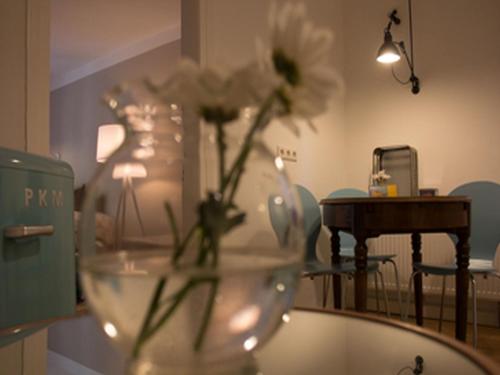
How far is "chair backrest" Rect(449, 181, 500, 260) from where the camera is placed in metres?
2.38

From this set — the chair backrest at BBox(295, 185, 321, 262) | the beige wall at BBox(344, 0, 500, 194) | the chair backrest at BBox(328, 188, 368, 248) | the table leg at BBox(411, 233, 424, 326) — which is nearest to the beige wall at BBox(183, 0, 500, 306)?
the beige wall at BBox(344, 0, 500, 194)

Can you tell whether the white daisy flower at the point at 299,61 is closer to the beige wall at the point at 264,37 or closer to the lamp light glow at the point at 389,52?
the beige wall at the point at 264,37

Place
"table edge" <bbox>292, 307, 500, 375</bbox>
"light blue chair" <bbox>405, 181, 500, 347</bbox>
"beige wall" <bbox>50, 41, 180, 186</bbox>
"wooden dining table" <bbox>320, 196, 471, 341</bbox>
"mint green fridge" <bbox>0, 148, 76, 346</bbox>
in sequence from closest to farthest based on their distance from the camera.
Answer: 1. "table edge" <bbox>292, 307, 500, 375</bbox>
2. "mint green fridge" <bbox>0, 148, 76, 346</bbox>
3. "wooden dining table" <bbox>320, 196, 471, 341</bbox>
4. "light blue chair" <bbox>405, 181, 500, 347</bbox>
5. "beige wall" <bbox>50, 41, 180, 186</bbox>

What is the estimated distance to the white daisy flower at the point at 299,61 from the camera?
0.29 metres

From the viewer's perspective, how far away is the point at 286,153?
2801 millimetres

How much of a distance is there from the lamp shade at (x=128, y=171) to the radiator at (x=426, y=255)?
296cm

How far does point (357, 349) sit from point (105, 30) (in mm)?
4361

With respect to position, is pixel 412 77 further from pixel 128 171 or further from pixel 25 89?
pixel 128 171

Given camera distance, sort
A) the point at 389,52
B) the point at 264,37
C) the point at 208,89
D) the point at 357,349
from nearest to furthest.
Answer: the point at 208,89
the point at 357,349
the point at 264,37
the point at 389,52

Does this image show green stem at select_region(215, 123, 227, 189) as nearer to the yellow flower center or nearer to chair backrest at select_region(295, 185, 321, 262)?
the yellow flower center

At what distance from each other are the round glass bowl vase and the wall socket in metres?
2.36

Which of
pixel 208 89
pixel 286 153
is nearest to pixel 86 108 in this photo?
pixel 286 153

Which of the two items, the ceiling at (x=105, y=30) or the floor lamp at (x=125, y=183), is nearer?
the floor lamp at (x=125, y=183)

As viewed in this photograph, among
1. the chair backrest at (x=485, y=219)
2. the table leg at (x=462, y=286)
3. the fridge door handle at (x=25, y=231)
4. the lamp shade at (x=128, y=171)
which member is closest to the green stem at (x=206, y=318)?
the lamp shade at (x=128, y=171)
